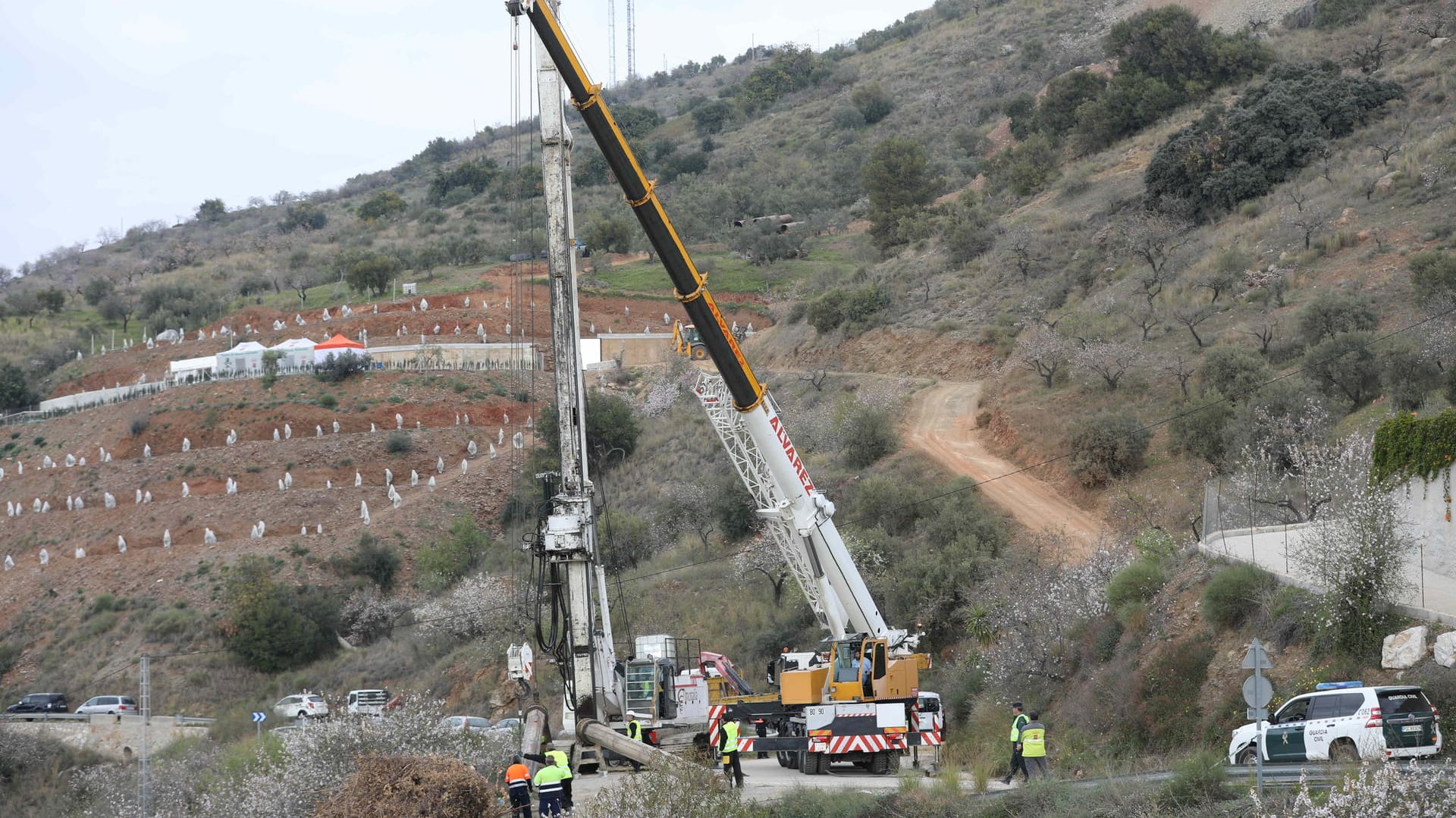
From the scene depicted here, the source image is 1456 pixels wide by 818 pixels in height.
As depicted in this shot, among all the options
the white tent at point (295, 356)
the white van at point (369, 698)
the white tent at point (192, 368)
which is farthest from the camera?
the white tent at point (192, 368)

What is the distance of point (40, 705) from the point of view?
46375mm

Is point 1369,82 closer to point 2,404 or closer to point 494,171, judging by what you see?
point 2,404

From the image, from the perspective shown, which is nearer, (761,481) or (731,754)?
(731,754)

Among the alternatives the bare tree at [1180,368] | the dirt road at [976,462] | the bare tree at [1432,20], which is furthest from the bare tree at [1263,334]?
the bare tree at [1432,20]

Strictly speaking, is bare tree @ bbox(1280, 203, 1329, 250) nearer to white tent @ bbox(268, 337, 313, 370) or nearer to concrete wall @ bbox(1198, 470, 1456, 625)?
concrete wall @ bbox(1198, 470, 1456, 625)

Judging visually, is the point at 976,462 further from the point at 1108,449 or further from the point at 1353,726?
the point at 1353,726

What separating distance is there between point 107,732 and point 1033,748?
3397 centimetres

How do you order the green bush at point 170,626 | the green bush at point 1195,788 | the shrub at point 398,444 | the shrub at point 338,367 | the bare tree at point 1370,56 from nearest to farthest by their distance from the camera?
the green bush at point 1195,788 < the green bush at point 170,626 < the bare tree at point 1370,56 < the shrub at point 398,444 < the shrub at point 338,367

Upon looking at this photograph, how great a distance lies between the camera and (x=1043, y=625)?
26422mm

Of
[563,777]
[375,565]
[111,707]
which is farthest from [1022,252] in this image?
[563,777]

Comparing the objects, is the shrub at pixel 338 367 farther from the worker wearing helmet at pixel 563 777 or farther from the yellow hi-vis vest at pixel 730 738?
the worker wearing helmet at pixel 563 777

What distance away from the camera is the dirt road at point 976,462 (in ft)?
119

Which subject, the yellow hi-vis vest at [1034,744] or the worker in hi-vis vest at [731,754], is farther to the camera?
the worker in hi-vis vest at [731,754]

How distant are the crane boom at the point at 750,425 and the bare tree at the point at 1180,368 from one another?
1878 centimetres
